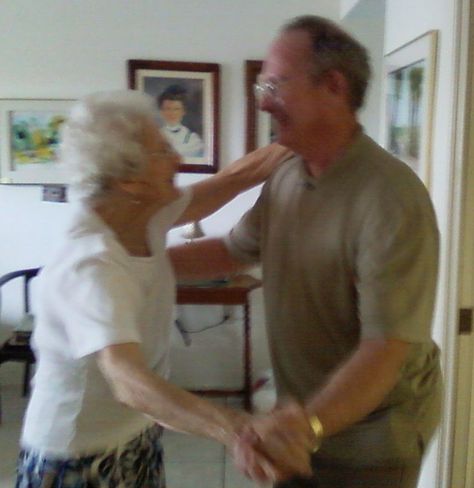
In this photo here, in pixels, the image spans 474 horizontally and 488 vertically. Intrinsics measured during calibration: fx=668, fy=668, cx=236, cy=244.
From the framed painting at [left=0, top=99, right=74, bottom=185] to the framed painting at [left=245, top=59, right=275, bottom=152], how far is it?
0.99 metres

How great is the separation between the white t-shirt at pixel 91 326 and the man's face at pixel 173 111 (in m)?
2.33

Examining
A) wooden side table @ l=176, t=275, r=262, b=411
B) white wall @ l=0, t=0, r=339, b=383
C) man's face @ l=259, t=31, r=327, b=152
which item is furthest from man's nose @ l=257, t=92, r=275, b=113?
white wall @ l=0, t=0, r=339, b=383

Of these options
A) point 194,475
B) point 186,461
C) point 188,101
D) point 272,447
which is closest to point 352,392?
point 272,447

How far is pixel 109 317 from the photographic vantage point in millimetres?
1094

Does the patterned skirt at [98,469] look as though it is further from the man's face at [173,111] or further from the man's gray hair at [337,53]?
the man's face at [173,111]

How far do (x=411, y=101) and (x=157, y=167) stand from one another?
1.15 meters

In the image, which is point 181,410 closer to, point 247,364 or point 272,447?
point 272,447

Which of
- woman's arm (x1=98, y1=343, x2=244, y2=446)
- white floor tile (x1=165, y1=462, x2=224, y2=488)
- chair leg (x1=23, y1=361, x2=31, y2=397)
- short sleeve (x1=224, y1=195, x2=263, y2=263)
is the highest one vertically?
short sleeve (x1=224, y1=195, x2=263, y2=263)

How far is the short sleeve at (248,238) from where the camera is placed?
153 centimetres

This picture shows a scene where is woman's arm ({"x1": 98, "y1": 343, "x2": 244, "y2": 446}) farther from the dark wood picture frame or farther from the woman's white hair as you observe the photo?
the dark wood picture frame

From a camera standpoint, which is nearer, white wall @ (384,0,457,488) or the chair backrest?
white wall @ (384,0,457,488)

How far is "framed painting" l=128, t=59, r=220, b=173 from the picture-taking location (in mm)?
3680

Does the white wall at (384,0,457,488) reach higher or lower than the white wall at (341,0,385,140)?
lower

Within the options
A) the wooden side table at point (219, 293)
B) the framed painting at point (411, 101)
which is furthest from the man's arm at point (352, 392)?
the wooden side table at point (219, 293)
